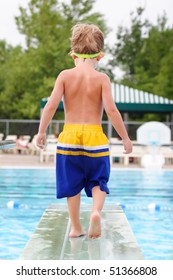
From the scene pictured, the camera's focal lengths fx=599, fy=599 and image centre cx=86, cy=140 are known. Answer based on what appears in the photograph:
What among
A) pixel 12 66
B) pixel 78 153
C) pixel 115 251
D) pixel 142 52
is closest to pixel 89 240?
pixel 115 251

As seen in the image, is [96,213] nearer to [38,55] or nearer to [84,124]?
[84,124]

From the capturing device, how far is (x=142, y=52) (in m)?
36.3

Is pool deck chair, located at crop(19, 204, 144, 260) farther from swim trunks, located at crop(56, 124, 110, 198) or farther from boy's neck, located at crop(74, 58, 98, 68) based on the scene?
boy's neck, located at crop(74, 58, 98, 68)

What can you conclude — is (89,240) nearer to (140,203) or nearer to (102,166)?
(102,166)

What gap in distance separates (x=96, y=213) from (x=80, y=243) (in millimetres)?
247

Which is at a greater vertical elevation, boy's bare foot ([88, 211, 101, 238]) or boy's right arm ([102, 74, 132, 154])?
boy's right arm ([102, 74, 132, 154])

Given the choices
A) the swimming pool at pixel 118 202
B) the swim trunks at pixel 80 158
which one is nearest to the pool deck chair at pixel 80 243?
the swim trunks at pixel 80 158

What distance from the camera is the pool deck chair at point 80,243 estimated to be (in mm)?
3203

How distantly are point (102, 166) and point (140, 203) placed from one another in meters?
6.37

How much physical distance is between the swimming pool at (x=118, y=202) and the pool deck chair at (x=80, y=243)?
5.09ft

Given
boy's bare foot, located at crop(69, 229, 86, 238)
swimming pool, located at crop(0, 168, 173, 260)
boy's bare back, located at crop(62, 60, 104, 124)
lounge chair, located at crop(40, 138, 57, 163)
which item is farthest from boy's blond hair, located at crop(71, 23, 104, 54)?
lounge chair, located at crop(40, 138, 57, 163)

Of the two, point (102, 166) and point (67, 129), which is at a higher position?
point (67, 129)

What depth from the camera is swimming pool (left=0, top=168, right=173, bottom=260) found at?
6383 millimetres

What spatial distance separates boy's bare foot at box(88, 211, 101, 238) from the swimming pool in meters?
2.25
